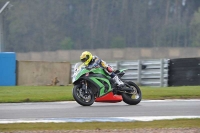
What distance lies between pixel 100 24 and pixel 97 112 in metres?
44.0

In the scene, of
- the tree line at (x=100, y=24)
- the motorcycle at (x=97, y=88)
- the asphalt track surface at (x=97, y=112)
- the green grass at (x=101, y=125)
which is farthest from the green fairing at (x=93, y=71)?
the tree line at (x=100, y=24)

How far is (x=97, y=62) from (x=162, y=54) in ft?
104

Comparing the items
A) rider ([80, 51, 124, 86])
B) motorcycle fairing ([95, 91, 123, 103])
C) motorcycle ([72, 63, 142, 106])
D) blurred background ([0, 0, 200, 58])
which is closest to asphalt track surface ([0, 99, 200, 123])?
motorcycle ([72, 63, 142, 106])

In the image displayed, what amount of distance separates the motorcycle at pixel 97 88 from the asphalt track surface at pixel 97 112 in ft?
0.91

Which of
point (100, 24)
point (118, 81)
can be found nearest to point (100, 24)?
point (100, 24)

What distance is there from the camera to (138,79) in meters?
26.5

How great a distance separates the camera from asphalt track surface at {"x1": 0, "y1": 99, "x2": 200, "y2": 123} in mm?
11797

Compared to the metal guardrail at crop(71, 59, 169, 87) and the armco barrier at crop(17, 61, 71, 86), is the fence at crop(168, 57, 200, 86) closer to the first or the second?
the metal guardrail at crop(71, 59, 169, 87)

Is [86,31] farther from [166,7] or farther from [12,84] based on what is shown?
[12,84]

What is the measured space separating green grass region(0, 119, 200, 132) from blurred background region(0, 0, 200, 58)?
1590 inches

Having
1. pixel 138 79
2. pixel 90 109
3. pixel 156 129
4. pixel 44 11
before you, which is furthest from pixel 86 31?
pixel 156 129

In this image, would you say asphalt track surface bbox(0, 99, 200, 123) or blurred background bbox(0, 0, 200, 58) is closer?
asphalt track surface bbox(0, 99, 200, 123)

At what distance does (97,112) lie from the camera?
13031 mm

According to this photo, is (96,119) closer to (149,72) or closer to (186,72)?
(186,72)
